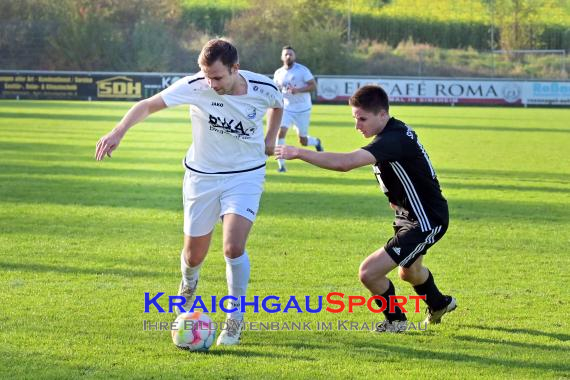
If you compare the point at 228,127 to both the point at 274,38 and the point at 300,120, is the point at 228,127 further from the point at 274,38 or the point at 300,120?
the point at 274,38

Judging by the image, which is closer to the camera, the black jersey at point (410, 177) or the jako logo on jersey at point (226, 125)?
the black jersey at point (410, 177)

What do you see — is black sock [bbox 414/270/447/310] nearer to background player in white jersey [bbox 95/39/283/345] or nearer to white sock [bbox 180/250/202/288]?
background player in white jersey [bbox 95/39/283/345]

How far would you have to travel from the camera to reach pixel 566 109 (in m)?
41.3

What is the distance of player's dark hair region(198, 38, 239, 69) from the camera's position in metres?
6.14

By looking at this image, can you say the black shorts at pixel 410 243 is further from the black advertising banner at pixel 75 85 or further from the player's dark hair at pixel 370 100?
the black advertising banner at pixel 75 85

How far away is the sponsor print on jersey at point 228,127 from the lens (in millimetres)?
6508

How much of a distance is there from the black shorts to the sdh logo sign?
36.6m

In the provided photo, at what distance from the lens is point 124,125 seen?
6215mm

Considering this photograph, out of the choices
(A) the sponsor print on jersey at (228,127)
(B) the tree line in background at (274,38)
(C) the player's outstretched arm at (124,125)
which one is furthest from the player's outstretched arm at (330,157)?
(B) the tree line in background at (274,38)

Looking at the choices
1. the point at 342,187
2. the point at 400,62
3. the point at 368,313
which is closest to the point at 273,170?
the point at 342,187

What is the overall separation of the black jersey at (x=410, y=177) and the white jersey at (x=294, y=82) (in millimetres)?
10720

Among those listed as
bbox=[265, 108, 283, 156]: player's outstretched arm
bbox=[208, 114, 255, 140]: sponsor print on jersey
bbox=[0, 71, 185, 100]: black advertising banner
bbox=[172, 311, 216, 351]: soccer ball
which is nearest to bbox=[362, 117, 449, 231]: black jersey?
bbox=[265, 108, 283, 156]: player's outstretched arm

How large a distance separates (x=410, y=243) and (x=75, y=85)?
124 feet

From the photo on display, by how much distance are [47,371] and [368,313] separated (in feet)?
8.61
